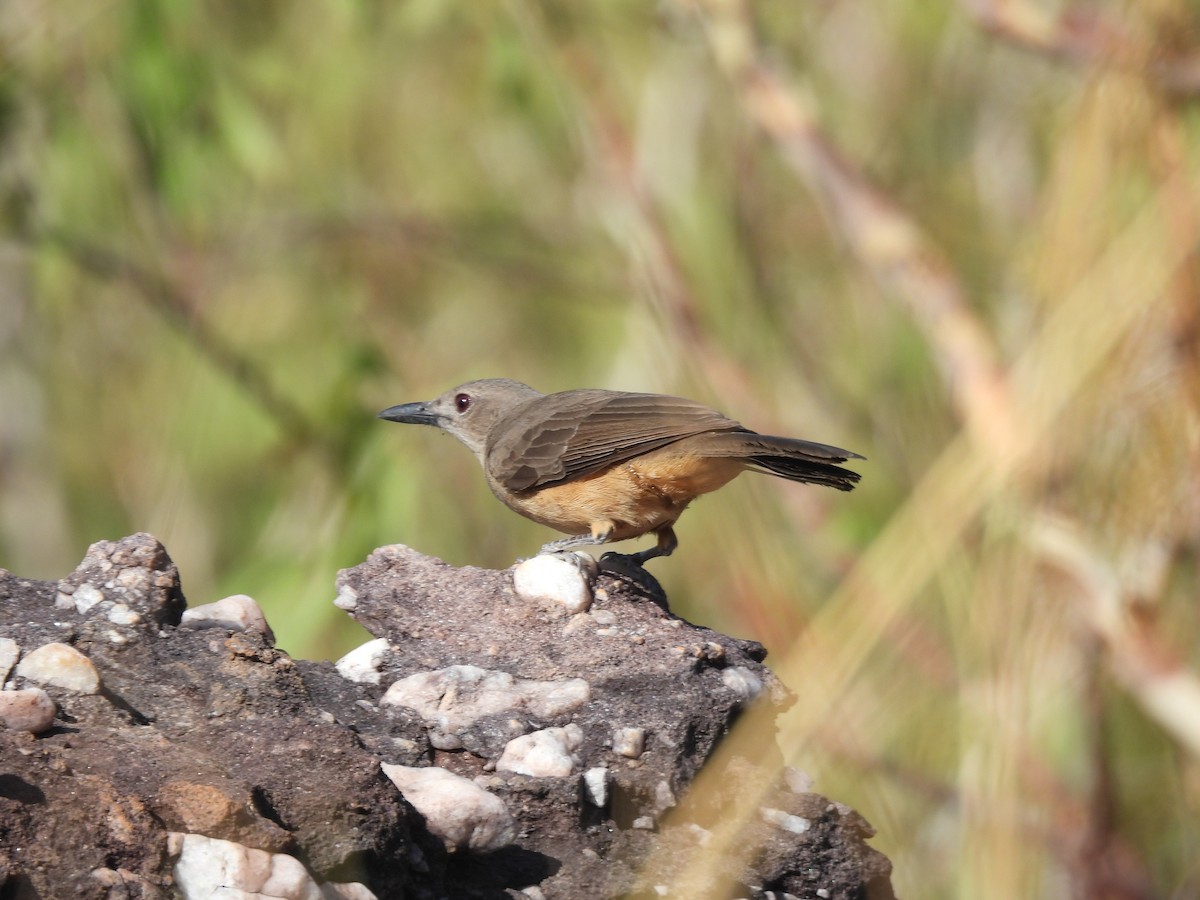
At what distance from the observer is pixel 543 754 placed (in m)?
2.47

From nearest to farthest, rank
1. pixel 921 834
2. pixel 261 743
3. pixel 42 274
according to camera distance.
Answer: pixel 921 834
pixel 261 743
pixel 42 274

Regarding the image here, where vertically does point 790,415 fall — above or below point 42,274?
below

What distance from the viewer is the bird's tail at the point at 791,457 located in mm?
3834

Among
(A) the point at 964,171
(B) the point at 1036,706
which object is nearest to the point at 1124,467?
(B) the point at 1036,706

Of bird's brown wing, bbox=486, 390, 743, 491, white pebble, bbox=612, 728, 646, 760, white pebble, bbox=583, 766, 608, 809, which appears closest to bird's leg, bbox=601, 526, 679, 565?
bird's brown wing, bbox=486, 390, 743, 491

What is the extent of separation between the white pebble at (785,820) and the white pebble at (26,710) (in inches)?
44.7

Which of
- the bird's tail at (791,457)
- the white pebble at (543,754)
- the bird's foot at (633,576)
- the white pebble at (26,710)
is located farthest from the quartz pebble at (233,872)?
the bird's tail at (791,457)

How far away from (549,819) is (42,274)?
615cm

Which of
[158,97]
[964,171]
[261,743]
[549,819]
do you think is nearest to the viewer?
[261,743]

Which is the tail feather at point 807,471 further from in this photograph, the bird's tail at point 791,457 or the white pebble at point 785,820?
the white pebble at point 785,820

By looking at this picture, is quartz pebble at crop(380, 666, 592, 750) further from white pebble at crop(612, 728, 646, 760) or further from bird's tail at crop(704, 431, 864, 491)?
bird's tail at crop(704, 431, 864, 491)

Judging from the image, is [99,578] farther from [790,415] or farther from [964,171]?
[964,171]

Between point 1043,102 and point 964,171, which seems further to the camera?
point 964,171

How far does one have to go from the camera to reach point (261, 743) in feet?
7.30
